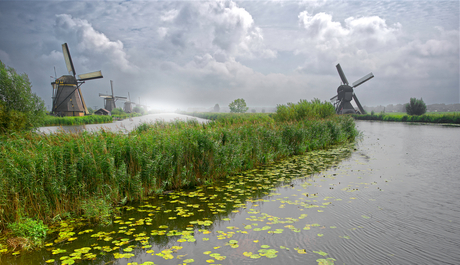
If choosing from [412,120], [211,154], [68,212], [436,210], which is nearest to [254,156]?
[211,154]

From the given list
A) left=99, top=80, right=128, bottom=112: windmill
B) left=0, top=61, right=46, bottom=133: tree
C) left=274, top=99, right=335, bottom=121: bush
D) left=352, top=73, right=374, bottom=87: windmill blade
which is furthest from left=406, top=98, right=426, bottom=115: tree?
left=99, top=80, right=128, bottom=112: windmill

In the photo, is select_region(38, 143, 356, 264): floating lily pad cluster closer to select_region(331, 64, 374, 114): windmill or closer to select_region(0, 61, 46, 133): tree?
select_region(0, 61, 46, 133): tree

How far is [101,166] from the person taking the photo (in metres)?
5.25

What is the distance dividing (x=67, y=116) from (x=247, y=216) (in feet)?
141

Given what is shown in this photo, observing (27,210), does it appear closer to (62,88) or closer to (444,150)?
(444,150)

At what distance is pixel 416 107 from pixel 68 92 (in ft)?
220

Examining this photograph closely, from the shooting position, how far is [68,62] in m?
40.3

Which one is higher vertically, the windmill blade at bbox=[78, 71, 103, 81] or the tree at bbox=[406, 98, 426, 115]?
the windmill blade at bbox=[78, 71, 103, 81]

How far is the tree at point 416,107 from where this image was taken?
48138 mm

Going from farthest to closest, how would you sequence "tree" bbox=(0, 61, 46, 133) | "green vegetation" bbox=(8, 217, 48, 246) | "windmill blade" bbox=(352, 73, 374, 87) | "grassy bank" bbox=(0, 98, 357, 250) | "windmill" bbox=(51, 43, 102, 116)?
"windmill blade" bbox=(352, 73, 374, 87), "windmill" bbox=(51, 43, 102, 116), "tree" bbox=(0, 61, 46, 133), "grassy bank" bbox=(0, 98, 357, 250), "green vegetation" bbox=(8, 217, 48, 246)

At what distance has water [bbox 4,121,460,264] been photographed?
348 cm

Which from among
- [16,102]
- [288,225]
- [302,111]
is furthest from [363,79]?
[16,102]

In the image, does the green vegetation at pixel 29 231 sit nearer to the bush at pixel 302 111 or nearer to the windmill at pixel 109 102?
the bush at pixel 302 111

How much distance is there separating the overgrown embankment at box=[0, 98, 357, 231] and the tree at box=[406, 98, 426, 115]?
2164 inches
